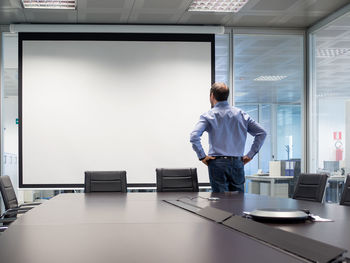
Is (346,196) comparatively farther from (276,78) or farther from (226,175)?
(276,78)

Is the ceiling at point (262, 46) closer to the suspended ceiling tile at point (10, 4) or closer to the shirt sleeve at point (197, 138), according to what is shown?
the suspended ceiling tile at point (10, 4)

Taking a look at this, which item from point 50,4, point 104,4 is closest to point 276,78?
point 104,4

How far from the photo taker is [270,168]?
8008 millimetres

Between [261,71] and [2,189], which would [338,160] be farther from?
[2,189]

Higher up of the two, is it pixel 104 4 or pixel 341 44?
pixel 104 4

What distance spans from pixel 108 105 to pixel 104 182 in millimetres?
2179

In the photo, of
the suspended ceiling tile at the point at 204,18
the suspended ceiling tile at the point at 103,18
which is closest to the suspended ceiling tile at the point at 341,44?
the suspended ceiling tile at the point at 204,18

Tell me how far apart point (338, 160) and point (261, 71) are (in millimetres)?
2537

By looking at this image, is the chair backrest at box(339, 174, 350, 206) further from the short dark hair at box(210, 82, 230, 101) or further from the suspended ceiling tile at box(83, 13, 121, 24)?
the suspended ceiling tile at box(83, 13, 121, 24)

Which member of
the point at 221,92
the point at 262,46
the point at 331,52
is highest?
the point at 262,46

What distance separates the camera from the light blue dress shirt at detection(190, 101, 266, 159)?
14.0 ft

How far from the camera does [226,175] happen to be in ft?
13.7

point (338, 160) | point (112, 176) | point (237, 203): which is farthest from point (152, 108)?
point (237, 203)

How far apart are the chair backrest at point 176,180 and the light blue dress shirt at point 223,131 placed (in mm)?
378
